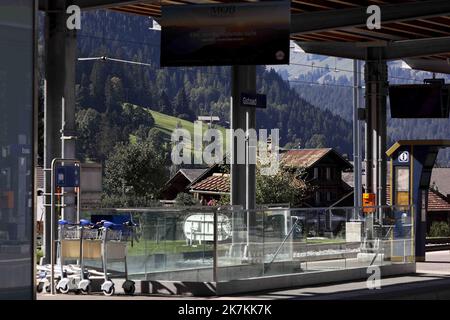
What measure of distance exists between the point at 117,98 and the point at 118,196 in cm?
9144

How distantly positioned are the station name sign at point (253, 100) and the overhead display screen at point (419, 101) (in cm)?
668

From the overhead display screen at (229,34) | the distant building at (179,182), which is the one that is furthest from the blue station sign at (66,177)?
the distant building at (179,182)

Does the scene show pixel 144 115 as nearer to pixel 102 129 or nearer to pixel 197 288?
pixel 102 129

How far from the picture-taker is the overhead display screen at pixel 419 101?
95.4ft

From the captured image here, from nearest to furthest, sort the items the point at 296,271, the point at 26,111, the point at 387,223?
the point at 26,111
the point at 296,271
the point at 387,223

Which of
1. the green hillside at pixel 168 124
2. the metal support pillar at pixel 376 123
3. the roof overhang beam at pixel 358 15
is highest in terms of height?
the green hillside at pixel 168 124

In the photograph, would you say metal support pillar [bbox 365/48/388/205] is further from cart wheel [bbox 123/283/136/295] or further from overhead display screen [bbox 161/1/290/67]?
cart wheel [bbox 123/283/136/295]

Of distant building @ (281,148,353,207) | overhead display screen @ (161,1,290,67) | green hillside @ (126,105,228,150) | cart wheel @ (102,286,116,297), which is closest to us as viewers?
cart wheel @ (102,286,116,297)

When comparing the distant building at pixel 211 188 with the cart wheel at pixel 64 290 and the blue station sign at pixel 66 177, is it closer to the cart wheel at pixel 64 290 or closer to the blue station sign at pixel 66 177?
the blue station sign at pixel 66 177

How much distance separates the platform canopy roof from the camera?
76.4 feet

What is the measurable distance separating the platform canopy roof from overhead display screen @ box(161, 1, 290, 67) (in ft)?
5.77

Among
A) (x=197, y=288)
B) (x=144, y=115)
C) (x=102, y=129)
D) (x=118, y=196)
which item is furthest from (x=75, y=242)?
(x=144, y=115)

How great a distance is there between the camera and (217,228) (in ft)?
54.5

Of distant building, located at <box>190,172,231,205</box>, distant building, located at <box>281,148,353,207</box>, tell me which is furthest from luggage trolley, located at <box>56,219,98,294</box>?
distant building, located at <box>281,148,353,207</box>
